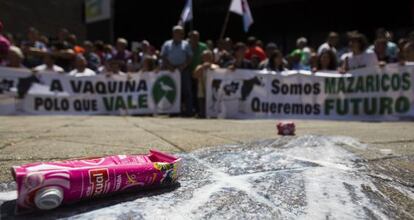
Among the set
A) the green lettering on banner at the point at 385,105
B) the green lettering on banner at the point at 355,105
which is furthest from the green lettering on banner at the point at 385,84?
the green lettering on banner at the point at 355,105

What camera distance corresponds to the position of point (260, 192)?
272 centimetres

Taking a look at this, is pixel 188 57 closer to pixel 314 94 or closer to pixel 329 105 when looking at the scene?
pixel 314 94

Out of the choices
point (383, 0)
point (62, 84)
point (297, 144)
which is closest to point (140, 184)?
point (297, 144)

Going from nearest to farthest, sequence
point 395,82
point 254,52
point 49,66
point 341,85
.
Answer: point 395,82 → point 341,85 → point 49,66 → point 254,52

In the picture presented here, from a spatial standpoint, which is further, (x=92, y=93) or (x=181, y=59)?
(x=92, y=93)

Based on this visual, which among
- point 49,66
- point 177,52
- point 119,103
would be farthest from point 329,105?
point 49,66

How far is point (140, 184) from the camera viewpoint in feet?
8.61

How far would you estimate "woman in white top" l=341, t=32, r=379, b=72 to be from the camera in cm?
895

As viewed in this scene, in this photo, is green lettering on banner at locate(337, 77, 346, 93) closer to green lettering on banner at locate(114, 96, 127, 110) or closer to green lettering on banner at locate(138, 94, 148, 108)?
green lettering on banner at locate(138, 94, 148, 108)

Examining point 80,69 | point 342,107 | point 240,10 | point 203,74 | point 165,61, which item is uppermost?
point 240,10

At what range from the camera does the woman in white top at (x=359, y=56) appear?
29.4 ft

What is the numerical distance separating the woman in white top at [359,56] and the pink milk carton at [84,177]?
271 inches

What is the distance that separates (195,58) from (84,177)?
8.13m

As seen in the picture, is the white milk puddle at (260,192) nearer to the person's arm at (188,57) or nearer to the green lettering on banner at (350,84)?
the green lettering on banner at (350,84)
